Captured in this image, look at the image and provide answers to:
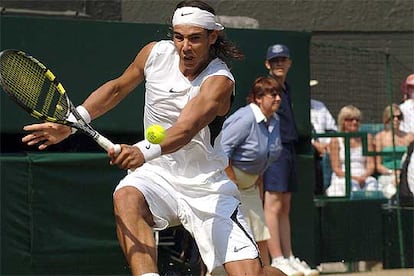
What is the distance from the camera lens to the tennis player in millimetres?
5738

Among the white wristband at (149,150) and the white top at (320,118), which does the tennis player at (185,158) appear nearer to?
the white wristband at (149,150)

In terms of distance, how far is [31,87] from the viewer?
6.08m

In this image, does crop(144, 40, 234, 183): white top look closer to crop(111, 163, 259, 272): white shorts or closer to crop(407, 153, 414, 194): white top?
crop(111, 163, 259, 272): white shorts

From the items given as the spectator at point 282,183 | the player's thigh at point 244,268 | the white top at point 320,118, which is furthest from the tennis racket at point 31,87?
the white top at point 320,118

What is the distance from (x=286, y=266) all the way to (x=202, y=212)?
3.42 metres

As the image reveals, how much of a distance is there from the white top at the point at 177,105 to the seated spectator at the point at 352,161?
4.78 metres

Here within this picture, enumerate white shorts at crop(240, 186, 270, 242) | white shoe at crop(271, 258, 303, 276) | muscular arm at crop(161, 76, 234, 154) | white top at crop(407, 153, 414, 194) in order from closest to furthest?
1. muscular arm at crop(161, 76, 234, 154)
2. white shorts at crop(240, 186, 270, 242)
3. white shoe at crop(271, 258, 303, 276)
4. white top at crop(407, 153, 414, 194)

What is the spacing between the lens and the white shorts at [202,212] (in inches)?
232

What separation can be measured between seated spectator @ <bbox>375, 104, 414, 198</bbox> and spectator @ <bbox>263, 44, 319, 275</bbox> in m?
1.66

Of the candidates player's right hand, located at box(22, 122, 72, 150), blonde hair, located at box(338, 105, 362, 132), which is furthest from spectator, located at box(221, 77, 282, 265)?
player's right hand, located at box(22, 122, 72, 150)

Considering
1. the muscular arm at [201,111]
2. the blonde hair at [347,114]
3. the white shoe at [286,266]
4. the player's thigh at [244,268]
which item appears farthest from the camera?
the blonde hair at [347,114]

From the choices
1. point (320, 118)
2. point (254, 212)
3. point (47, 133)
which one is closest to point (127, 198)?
point (47, 133)

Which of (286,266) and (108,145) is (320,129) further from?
(108,145)

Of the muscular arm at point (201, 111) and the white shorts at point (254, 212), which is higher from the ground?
the muscular arm at point (201, 111)
